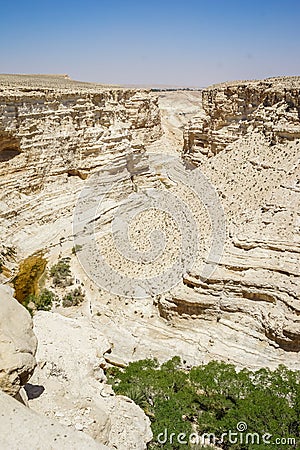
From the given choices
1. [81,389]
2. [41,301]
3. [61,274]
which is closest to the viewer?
[81,389]

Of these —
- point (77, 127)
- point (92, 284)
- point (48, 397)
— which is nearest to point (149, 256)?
point (92, 284)

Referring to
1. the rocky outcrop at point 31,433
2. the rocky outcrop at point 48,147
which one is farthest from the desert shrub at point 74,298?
the rocky outcrop at point 31,433

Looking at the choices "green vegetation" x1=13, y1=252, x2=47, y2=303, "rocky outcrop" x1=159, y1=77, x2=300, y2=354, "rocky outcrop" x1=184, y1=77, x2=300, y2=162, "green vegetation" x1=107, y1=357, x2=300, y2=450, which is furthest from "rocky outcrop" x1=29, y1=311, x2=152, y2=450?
"rocky outcrop" x1=184, y1=77, x2=300, y2=162

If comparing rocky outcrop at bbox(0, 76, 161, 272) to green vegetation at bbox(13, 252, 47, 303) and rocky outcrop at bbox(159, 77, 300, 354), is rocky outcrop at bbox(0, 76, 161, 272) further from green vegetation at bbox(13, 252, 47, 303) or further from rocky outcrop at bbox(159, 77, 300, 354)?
rocky outcrop at bbox(159, 77, 300, 354)

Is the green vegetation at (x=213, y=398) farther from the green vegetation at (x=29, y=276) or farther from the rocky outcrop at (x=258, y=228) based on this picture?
the green vegetation at (x=29, y=276)

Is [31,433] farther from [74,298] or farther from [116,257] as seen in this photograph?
[116,257]

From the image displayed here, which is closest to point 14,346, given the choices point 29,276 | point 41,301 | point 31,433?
point 31,433
